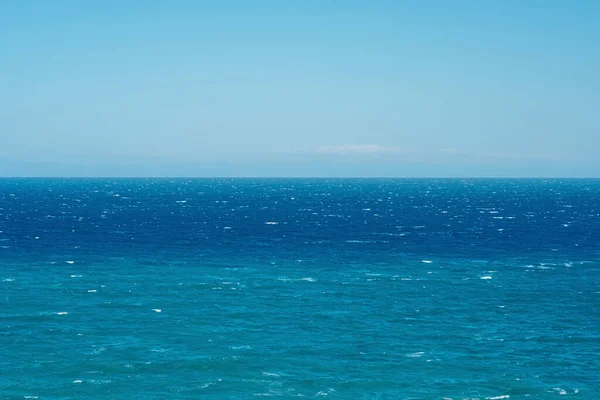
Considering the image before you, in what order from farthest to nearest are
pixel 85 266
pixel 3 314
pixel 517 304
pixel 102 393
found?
pixel 85 266, pixel 517 304, pixel 3 314, pixel 102 393

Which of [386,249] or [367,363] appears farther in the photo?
[386,249]

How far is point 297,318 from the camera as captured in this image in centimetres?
6028

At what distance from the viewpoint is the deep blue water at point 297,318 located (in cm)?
4400

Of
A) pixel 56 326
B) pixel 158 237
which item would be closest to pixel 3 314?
pixel 56 326

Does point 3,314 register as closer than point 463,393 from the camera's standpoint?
No

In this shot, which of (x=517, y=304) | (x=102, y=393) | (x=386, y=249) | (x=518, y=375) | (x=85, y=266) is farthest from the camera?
(x=386, y=249)

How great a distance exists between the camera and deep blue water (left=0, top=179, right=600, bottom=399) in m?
44.0

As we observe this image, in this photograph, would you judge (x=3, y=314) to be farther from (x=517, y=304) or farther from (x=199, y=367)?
(x=517, y=304)

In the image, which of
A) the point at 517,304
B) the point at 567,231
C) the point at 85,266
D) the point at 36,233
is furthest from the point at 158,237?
the point at 567,231

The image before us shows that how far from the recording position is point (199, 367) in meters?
46.7

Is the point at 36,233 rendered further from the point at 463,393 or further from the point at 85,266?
the point at 463,393

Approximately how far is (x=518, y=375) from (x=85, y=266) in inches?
2420

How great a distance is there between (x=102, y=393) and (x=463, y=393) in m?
24.3

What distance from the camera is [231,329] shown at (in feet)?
186
